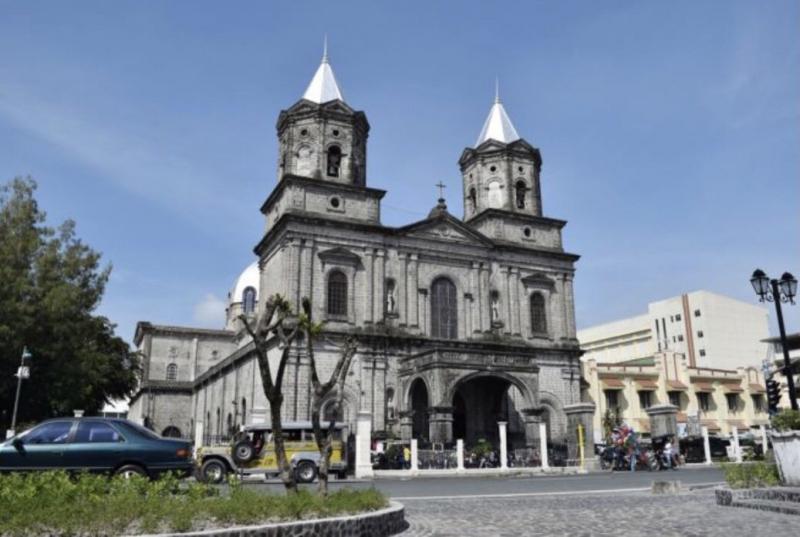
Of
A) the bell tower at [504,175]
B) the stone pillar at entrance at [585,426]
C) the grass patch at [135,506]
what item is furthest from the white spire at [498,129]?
the grass patch at [135,506]

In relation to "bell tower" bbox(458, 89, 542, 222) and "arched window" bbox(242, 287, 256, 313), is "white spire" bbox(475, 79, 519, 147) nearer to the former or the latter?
"bell tower" bbox(458, 89, 542, 222)

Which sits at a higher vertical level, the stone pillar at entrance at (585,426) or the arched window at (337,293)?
the arched window at (337,293)

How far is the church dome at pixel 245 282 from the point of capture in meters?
58.1

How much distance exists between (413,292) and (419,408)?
576 centimetres

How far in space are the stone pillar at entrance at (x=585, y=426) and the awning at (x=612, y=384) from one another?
687 inches

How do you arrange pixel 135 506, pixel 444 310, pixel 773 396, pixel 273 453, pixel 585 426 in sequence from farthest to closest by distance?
pixel 444 310 → pixel 585 426 → pixel 273 453 → pixel 773 396 → pixel 135 506

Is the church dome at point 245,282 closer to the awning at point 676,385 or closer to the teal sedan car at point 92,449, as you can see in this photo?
the awning at point 676,385

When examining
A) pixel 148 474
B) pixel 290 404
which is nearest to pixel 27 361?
pixel 290 404

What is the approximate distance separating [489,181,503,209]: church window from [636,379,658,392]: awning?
1761 centimetres

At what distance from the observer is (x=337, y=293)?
34.2m

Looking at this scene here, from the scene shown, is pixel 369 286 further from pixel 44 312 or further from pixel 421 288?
pixel 44 312

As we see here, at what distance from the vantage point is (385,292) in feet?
115

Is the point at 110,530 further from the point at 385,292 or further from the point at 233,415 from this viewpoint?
the point at 233,415

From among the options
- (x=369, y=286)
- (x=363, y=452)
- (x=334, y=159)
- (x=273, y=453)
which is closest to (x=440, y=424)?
(x=363, y=452)
